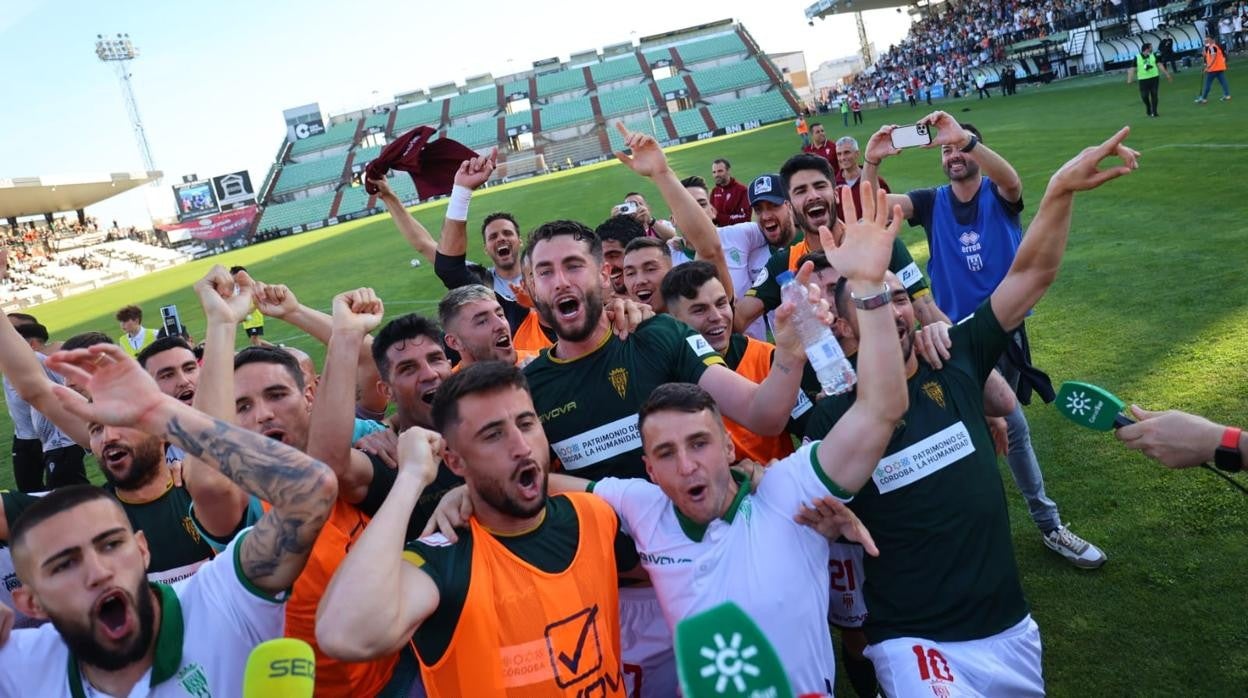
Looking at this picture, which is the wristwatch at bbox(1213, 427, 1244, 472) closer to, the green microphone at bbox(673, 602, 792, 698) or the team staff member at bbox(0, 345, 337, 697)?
the green microphone at bbox(673, 602, 792, 698)

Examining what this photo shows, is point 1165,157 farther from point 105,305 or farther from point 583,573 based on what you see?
point 105,305

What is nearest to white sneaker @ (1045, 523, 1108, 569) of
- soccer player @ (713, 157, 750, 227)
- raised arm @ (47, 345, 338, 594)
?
raised arm @ (47, 345, 338, 594)

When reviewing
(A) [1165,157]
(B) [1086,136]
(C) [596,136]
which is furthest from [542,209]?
(C) [596,136]

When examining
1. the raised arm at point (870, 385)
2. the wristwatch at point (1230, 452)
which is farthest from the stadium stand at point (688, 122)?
the wristwatch at point (1230, 452)

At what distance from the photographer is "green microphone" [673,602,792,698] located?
1.38 m

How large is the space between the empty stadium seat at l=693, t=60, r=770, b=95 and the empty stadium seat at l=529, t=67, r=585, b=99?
12.8 meters

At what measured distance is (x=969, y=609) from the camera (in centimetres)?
317

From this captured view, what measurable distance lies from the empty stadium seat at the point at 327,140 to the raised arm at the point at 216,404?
8438 cm

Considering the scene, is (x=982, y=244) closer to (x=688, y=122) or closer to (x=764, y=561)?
(x=764, y=561)

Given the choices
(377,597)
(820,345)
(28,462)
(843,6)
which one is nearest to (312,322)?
(377,597)

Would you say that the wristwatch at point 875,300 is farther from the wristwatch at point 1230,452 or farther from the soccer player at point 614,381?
the wristwatch at point 1230,452

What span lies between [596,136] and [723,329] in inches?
2692

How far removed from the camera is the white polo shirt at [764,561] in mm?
2916

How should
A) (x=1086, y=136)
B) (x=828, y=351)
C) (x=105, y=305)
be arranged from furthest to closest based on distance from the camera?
1. (x=105, y=305)
2. (x=1086, y=136)
3. (x=828, y=351)
